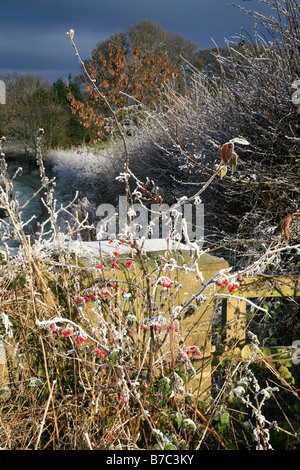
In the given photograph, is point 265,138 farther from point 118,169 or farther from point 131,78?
point 131,78

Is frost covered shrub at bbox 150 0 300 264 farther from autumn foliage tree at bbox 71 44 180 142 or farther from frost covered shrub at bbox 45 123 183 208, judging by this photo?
autumn foliage tree at bbox 71 44 180 142

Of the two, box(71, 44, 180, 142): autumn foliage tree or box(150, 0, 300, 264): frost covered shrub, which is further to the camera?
box(71, 44, 180, 142): autumn foliage tree

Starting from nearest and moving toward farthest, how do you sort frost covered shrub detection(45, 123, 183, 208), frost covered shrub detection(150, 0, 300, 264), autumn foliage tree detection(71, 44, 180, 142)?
1. frost covered shrub detection(150, 0, 300, 264)
2. frost covered shrub detection(45, 123, 183, 208)
3. autumn foliage tree detection(71, 44, 180, 142)

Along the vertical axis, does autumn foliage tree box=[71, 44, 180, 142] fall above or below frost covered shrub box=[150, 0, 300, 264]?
above

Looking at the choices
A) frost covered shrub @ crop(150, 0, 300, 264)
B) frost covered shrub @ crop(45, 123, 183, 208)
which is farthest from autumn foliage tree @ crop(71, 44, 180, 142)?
frost covered shrub @ crop(150, 0, 300, 264)

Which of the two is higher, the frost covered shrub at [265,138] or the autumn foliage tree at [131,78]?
the autumn foliage tree at [131,78]

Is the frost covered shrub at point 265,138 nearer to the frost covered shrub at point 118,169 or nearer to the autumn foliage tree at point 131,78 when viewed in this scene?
the frost covered shrub at point 118,169

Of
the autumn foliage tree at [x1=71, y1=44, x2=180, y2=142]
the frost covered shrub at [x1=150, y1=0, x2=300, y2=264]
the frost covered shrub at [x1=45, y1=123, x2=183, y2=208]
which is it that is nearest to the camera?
the frost covered shrub at [x1=150, y1=0, x2=300, y2=264]

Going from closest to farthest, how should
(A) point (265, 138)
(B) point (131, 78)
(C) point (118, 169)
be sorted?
1. (A) point (265, 138)
2. (C) point (118, 169)
3. (B) point (131, 78)

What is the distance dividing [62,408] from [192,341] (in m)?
0.78

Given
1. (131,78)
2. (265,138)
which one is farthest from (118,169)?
(131,78)

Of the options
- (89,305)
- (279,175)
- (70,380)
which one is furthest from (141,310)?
(279,175)

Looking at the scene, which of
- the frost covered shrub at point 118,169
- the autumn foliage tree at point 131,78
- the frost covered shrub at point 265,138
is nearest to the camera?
the frost covered shrub at point 265,138

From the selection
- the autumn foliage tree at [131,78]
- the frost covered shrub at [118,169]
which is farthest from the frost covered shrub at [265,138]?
the autumn foliage tree at [131,78]
